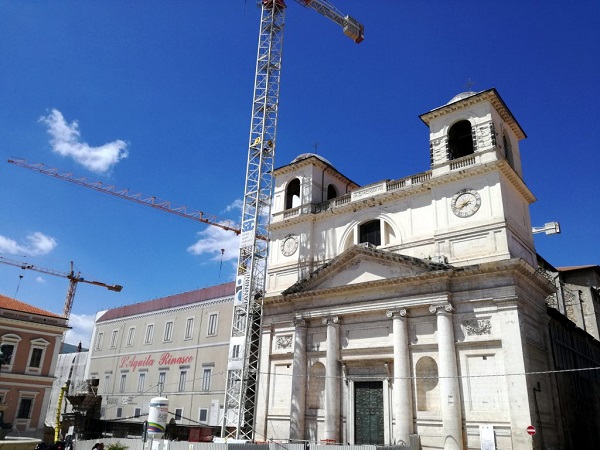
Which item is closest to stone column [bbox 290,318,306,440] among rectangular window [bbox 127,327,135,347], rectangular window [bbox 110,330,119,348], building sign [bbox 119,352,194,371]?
building sign [bbox 119,352,194,371]

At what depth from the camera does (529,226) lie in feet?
88.1

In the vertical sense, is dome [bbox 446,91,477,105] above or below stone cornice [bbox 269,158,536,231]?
above

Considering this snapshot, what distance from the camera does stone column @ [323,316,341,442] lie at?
24359 millimetres

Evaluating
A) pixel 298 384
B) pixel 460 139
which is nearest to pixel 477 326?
pixel 298 384

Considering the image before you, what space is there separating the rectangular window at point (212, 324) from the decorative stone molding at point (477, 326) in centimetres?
1956

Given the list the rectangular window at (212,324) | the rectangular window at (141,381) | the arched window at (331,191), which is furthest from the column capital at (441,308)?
the rectangular window at (141,381)

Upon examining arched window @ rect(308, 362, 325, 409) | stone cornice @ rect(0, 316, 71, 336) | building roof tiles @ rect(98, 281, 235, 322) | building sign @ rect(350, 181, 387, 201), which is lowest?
arched window @ rect(308, 362, 325, 409)

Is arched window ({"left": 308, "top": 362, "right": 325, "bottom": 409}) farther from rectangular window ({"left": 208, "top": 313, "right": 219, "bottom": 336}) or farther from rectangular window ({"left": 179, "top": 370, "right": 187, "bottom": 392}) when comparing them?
rectangular window ({"left": 179, "top": 370, "right": 187, "bottom": 392})

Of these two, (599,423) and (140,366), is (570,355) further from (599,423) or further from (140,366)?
(140,366)

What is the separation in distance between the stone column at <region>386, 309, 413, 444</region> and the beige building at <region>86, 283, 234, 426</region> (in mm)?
14591

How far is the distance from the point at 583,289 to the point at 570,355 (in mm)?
14295

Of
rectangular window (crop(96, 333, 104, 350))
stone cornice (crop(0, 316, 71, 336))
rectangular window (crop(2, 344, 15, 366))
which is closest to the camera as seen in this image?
rectangular window (crop(2, 344, 15, 366))

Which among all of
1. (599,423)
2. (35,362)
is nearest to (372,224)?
(599,423)

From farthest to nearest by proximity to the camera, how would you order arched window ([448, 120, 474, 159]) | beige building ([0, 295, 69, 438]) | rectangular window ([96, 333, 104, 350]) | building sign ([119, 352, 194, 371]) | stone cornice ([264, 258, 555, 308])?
rectangular window ([96, 333, 104, 350])
building sign ([119, 352, 194, 371])
beige building ([0, 295, 69, 438])
arched window ([448, 120, 474, 159])
stone cornice ([264, 258, 555, 308])
